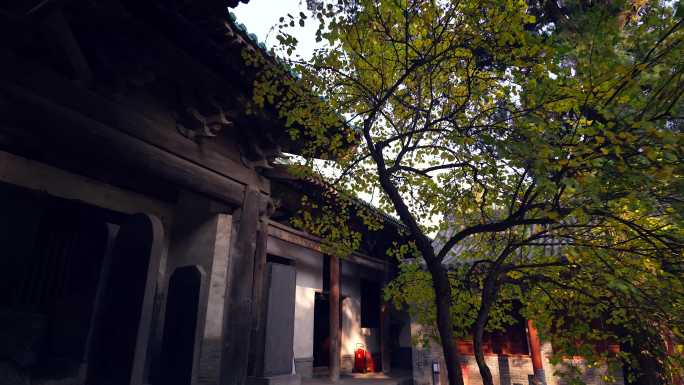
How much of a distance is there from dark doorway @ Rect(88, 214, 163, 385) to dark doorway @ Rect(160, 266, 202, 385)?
0.91 feet

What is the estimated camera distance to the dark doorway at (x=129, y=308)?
6.03 ft

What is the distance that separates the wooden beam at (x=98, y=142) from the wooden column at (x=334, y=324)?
4705mm

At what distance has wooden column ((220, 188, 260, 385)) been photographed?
14.6 ft

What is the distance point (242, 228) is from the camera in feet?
16.0

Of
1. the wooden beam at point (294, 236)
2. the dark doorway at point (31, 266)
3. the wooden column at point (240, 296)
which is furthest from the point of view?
the wooden beam at point (294, 236)

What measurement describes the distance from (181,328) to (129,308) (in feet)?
1.17

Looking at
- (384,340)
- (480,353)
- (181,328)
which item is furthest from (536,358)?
(181,328)

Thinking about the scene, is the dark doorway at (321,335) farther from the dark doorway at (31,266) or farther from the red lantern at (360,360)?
the dark doorway at (31,266)

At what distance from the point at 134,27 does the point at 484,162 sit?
137 inches

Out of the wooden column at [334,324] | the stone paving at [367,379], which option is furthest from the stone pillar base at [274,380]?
the wooden column at [334,324]

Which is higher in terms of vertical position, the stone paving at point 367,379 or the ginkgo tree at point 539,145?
the ginkgo tree at point 539,145

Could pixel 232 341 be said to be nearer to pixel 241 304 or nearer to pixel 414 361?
pixel 241 304

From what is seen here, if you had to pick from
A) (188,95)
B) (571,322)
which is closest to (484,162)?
(571,322)

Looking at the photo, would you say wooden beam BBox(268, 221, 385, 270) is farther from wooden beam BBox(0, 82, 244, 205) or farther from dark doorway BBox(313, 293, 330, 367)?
dark doorway BBox(313, 293, 330, 367)
